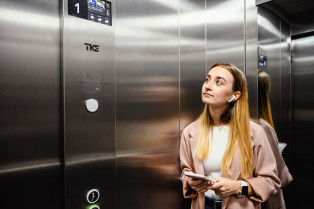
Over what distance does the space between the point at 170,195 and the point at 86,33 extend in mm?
1513

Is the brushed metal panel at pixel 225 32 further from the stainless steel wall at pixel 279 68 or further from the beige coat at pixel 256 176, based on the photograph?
the beige coat at pixel 256 176

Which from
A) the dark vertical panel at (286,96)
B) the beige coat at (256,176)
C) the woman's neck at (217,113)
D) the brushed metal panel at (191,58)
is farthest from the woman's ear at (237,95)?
the dark vertical panel at (286,96)

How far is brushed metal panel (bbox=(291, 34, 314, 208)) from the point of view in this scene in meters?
2.62

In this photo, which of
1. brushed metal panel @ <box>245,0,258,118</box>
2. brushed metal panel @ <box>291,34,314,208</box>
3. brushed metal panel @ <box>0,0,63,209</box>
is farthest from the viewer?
brushed metal panel @ <box>291,34,314,208</box>

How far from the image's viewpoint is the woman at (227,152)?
1604 millimetres

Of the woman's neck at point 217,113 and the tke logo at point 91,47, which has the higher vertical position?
the tke logo at point 91,47

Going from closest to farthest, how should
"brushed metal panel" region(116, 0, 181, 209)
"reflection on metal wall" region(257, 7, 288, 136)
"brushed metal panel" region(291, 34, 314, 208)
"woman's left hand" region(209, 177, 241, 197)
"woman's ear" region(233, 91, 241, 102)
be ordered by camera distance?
1. "woman's left hand" region(209, 177, 241, 197)
2. "brushed metal panel" region(116, 0, 181, 209)
3. "woman's ear" region(233, 91, 241, 102)
4. "reflection on metal wall" region(257, 7, 288, 136)
5. "brushed metal panel" region(291, 34, 314, 208)

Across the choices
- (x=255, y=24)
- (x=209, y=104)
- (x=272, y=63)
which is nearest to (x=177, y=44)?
(x=209, y=104)

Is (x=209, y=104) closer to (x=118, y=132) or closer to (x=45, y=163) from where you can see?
(x=118, y=132)

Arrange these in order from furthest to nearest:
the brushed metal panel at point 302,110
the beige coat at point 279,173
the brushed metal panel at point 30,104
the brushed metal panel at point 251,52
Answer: the brushed metal panel at point 302,110 → the brushed metal panel at point 251,52 → the beige coat at point 279,173 → the brushed metal panel at point 30,104

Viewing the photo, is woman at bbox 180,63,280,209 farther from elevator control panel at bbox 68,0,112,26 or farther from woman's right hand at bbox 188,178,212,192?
elevator control panel at bbox 68,0,112,26

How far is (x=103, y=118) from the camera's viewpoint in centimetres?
150

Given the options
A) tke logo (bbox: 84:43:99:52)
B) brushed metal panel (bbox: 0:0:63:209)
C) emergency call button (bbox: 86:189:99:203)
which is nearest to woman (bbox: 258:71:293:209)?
emergency call button (bbox: 86:189:99:203)

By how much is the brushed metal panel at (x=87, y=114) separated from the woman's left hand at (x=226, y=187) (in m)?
0.73
